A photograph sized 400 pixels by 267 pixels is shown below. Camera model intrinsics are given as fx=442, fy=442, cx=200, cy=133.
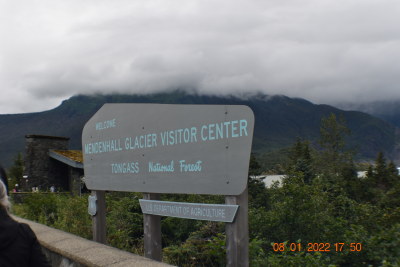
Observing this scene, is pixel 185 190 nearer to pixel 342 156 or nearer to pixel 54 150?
pixel 54 150

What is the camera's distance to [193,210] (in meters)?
3.98

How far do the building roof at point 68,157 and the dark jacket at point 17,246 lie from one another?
1727 centimetres

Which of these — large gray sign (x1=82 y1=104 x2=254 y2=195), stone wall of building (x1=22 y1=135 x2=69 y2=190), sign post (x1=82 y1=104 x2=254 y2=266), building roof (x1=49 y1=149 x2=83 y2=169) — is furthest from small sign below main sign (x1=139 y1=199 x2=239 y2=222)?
stone wall of building (x1=22 y1=135 x2=69 y2=190)

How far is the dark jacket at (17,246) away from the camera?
7.70ft

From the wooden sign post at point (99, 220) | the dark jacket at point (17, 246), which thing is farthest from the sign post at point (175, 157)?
the dark jacket at point (17, 246)

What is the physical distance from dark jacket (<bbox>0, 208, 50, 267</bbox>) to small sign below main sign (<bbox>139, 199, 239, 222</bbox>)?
1.64 metres

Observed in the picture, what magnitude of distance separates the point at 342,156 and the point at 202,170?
4619cm

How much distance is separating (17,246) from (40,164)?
2017cm

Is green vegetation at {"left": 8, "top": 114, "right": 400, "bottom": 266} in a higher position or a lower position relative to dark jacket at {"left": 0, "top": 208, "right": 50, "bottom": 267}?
lower

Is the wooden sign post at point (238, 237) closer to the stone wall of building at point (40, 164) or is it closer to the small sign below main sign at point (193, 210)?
the small sign below main sign at point (193, 210)

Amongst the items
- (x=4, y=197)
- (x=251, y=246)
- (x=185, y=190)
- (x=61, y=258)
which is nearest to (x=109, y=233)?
(x=61, y=258)

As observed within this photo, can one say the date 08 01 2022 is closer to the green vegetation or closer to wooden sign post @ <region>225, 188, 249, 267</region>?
the green vegetation

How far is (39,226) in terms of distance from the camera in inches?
248

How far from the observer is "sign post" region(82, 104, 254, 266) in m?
3.68
